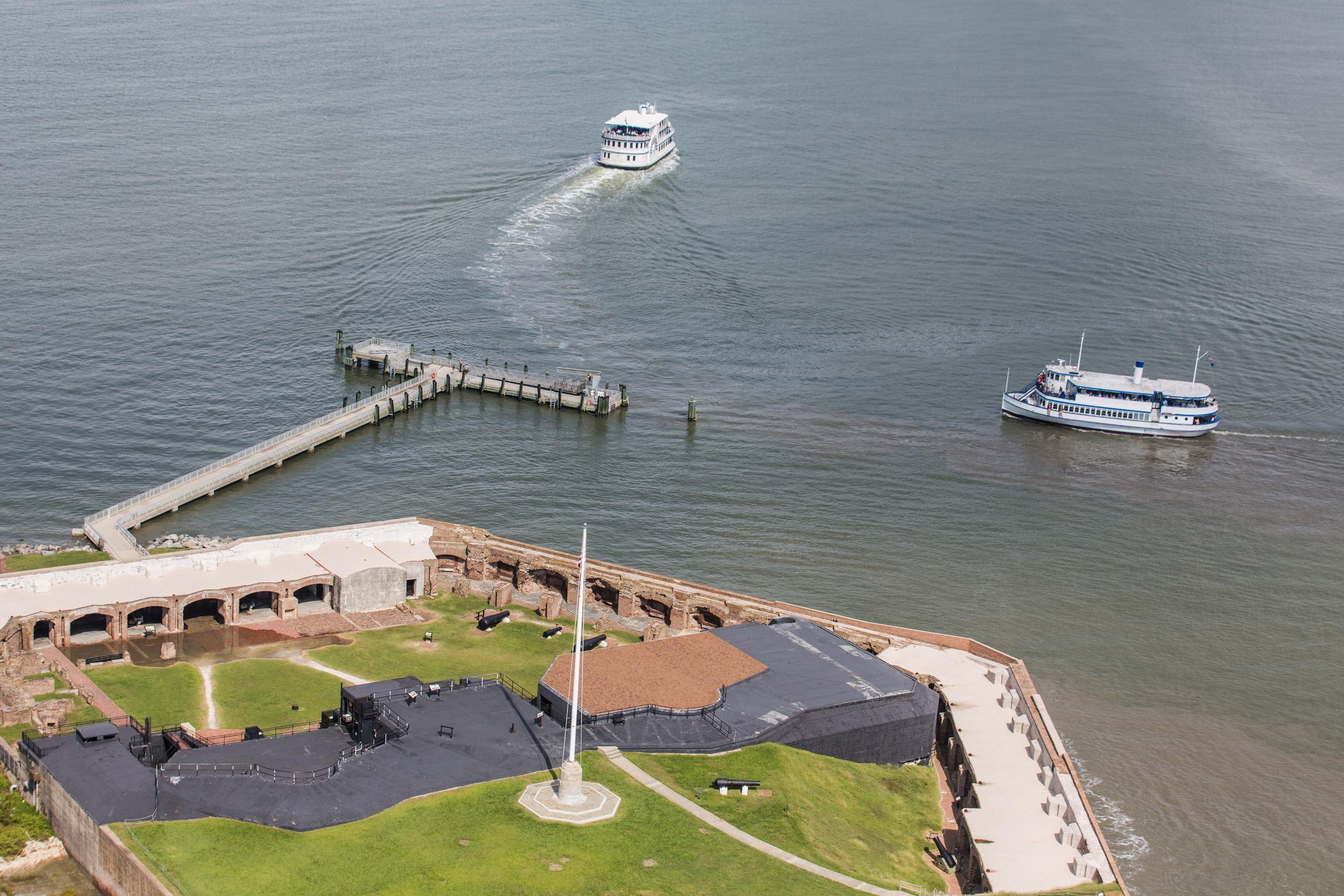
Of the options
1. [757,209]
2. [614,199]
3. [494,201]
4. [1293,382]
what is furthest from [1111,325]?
[494,201]

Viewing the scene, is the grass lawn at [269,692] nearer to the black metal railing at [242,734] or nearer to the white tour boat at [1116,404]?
the black metal railing at [242,734]

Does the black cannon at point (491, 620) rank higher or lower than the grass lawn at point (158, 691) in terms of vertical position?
higher

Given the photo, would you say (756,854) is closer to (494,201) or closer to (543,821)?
(543,821)

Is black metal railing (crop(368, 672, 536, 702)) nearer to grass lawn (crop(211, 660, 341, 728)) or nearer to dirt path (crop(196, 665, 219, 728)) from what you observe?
grass lawn (crop(211, 660, 341, 728))

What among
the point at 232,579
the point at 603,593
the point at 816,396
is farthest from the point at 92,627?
the point at 816,396

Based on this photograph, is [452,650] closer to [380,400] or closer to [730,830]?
[730,830]

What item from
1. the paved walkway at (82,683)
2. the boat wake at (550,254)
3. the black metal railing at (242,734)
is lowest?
the black metal railing at (242,734)

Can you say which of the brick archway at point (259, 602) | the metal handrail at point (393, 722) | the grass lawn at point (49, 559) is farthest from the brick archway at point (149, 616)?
the metal handrail at point (393, 722)
